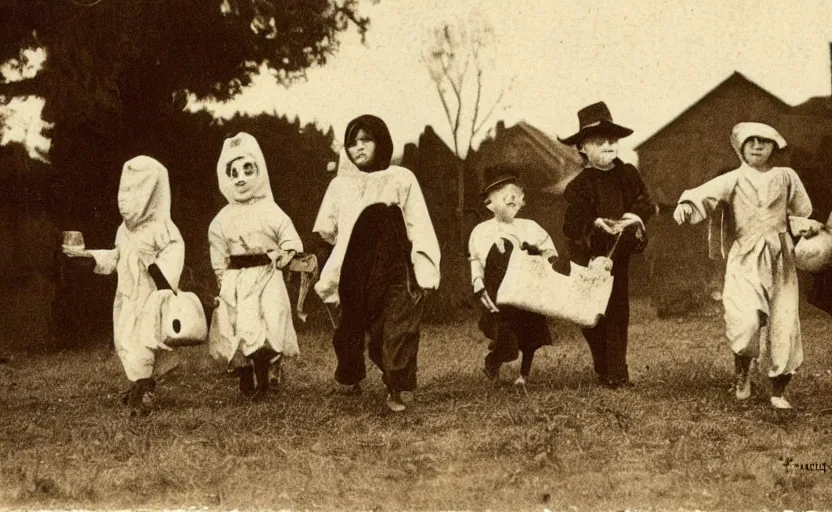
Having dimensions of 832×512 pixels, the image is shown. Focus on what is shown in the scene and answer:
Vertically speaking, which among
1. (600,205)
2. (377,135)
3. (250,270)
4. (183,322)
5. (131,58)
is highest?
(131,58)

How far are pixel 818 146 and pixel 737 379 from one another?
1808 millimetres

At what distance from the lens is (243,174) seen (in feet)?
21.2

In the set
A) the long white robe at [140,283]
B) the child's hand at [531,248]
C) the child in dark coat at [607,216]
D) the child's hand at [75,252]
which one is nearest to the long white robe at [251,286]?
the long white robe at [140,283]

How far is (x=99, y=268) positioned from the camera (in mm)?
6410

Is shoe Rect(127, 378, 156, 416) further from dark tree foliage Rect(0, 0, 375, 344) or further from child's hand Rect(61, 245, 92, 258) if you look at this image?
dark tree foliage Rect(0, 0, 375, 344)

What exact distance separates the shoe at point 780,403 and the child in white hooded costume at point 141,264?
140 inches

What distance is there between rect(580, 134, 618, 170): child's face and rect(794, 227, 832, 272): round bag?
49.4 inches

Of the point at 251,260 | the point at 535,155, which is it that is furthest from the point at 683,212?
the point at 251,260

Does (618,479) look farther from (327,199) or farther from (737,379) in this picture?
(327,199)

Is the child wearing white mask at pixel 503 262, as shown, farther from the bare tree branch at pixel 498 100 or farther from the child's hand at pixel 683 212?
the child's hand at pixel 683 212

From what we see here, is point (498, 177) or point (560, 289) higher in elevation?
point (498, 177)

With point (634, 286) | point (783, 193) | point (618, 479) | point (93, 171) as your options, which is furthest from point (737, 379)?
point (93, 171)

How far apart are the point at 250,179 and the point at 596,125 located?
2.17m

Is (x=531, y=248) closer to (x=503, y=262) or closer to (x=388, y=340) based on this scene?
(x=503, y=262)
